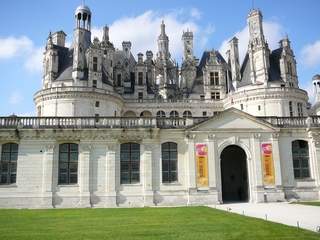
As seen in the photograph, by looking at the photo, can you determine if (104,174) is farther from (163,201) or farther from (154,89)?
(154,89)

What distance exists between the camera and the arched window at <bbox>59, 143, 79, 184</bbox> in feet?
93.6

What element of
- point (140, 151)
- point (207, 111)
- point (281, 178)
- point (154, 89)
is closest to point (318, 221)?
point (281, 178)

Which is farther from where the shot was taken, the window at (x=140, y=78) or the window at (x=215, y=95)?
the window at (x=140, y=78)

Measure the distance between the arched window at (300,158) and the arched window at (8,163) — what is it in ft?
76.2

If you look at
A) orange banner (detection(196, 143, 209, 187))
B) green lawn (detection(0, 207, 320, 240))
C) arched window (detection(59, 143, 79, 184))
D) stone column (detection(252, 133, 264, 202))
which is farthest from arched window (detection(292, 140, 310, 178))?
arched window (detection(59, 143, 79, 184))

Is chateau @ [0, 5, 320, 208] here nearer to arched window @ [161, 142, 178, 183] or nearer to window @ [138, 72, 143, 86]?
arched window @ [161, 142, 178, 183]

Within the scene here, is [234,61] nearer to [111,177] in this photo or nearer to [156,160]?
[156,160]

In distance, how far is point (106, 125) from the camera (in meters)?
29.3

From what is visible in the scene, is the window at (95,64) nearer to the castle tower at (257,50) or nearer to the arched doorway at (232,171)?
the castle tower at (257,50)

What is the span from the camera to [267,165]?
29516 mm

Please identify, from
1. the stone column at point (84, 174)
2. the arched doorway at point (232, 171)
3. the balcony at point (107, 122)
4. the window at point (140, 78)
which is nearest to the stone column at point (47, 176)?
the balcony at point (107, 122)

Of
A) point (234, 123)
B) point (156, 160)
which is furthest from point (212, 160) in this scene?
point (156, 160)

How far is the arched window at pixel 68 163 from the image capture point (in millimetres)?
28531

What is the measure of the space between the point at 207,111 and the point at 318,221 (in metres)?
38.6
